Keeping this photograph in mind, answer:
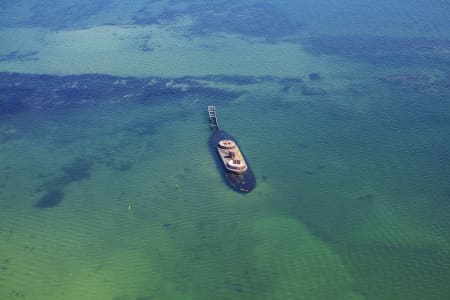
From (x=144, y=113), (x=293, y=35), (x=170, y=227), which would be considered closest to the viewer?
(x=170, y=227)

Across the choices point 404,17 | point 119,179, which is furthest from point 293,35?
point 119,179

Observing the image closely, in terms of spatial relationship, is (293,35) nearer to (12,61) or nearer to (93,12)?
(93,12)

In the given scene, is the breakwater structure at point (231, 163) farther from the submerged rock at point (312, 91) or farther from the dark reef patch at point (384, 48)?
the dark reef patch at point (384, 48)

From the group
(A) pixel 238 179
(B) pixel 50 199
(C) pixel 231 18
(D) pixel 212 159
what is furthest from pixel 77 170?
(C) pixel 231 18

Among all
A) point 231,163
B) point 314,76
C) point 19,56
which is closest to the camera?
point 231,163

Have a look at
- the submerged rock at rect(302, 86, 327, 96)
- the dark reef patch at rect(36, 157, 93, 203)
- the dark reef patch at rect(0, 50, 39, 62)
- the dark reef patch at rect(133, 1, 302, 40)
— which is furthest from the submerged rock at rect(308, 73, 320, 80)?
the dark reef patch at rect(0, 50, 39, 62)

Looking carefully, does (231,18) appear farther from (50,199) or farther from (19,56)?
(50,199)

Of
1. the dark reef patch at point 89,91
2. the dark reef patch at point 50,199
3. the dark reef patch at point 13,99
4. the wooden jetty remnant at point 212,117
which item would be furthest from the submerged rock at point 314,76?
the dark reef patch at point 13,99
